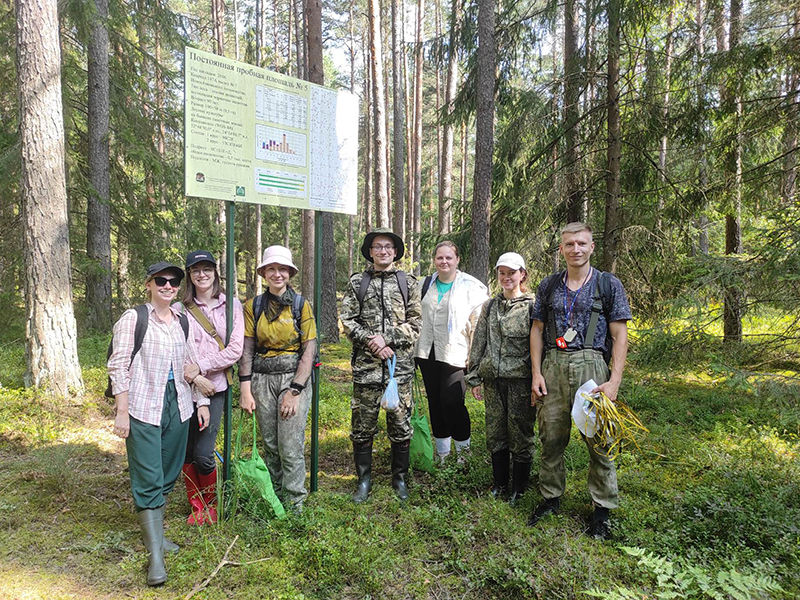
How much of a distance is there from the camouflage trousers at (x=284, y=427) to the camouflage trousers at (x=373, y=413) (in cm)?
52

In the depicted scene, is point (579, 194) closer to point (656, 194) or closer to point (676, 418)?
point (656, 194)

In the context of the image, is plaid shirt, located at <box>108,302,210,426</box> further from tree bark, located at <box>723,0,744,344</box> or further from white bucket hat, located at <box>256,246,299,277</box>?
tree bark, located at <box>723,0,744,344</box>

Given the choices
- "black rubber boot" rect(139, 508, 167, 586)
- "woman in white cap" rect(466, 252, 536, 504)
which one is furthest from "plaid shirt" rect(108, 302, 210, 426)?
"woman in white cap" rect(466, 252, 536, 504)

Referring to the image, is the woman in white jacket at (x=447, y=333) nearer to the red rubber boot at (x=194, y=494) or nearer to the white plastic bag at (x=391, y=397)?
the white plastic bag at (x=391, y=397)

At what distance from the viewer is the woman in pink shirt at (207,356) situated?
3682 millimetres

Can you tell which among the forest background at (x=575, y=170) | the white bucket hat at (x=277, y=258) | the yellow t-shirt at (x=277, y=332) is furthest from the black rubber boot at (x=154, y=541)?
the forest background at (x=575, y=170)

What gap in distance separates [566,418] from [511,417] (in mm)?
560

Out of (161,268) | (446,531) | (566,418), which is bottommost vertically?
(446,531)

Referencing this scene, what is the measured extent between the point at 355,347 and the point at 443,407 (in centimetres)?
116

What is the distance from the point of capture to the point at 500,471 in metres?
4.39

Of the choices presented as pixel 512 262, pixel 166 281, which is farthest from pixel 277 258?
pixel 512 262

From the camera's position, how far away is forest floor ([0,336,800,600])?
3.09 m

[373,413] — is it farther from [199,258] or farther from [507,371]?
[199,258]

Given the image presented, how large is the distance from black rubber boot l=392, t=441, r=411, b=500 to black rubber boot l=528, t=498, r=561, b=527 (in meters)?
1.14
